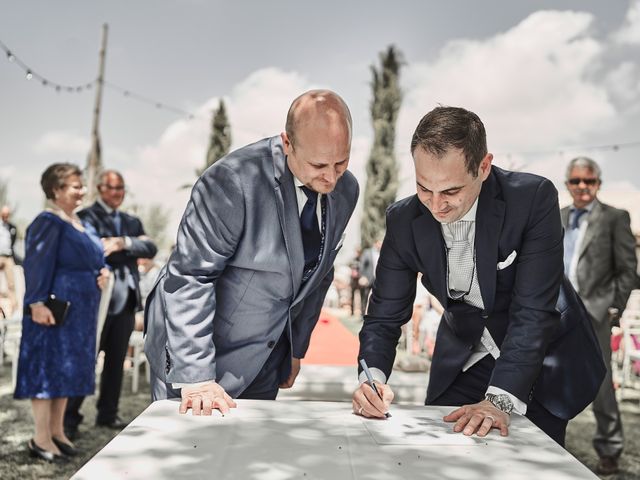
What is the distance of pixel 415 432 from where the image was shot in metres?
1.59

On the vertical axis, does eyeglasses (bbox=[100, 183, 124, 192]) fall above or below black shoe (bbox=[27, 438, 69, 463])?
above

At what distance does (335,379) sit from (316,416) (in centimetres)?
230

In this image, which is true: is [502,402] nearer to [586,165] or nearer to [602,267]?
[602,267]

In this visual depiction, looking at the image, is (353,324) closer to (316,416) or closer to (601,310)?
(601,310)

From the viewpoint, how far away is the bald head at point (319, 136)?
1911 millimetres

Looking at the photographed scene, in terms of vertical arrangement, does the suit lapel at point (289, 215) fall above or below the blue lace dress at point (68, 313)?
above

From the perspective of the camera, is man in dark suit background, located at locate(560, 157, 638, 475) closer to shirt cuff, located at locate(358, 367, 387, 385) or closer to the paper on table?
shirt cuff, located at locate(358, 367, 387, 385)

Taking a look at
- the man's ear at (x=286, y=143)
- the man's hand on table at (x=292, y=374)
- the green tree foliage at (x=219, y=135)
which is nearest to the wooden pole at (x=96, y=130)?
the green tree foliage at (x=219, y=135)

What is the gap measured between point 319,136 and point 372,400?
781 mm

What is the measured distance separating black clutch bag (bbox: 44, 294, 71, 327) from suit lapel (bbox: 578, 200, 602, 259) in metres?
3.45

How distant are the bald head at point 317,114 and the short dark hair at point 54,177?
104 inches

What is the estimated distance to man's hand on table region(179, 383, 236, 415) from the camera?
1.73 m

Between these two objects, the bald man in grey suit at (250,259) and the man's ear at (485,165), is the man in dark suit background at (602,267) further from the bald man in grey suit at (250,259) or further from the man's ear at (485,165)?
the man's ear at (485,165)

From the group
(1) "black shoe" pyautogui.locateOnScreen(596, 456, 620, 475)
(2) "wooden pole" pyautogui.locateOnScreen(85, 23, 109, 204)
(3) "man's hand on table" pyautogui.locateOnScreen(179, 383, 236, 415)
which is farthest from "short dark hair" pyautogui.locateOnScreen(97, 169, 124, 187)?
(2) "wooden pole" pyautogui.locateOnScreen(85, 23, 109, 204)
